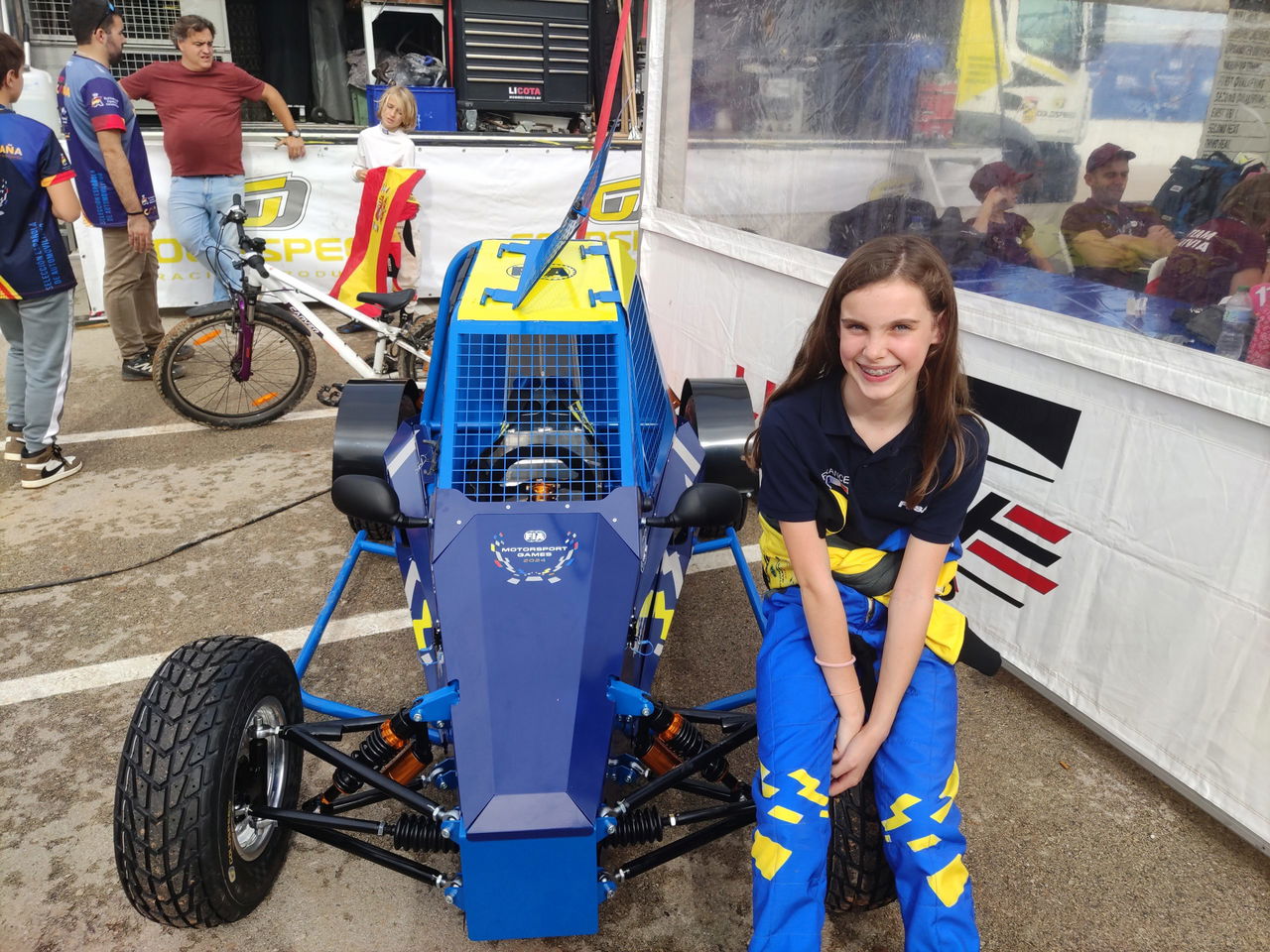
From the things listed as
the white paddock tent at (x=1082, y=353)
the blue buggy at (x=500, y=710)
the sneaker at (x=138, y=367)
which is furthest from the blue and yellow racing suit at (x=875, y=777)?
the sneaker at (x=138, y=367)

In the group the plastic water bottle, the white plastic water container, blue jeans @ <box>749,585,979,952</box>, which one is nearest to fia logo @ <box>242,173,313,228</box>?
the white plastic water container

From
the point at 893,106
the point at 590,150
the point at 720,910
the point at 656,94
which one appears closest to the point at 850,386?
the point at 720,910

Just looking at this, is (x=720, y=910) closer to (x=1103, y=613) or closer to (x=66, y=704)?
(x=1103, y=613)

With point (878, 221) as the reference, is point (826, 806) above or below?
below

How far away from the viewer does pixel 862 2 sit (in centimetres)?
371

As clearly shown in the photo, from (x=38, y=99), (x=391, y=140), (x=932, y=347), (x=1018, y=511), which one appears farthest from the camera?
(x=38, y=99)

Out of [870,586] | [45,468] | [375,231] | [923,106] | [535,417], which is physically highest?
[923,106]

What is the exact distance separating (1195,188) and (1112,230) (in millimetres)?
279

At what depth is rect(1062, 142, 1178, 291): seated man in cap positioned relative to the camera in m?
2.66

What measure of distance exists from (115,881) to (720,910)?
1.50 metres

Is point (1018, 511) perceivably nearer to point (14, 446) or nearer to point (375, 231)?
point (375, 231)

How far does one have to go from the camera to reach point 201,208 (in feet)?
20.0

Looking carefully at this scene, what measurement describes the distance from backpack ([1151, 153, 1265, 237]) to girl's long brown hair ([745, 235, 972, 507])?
108 cm

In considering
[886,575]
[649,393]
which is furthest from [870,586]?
[649,393]
